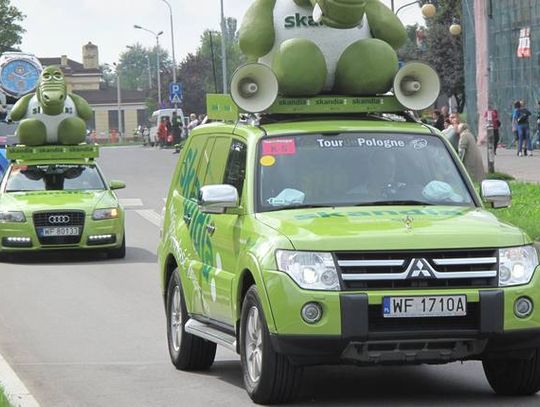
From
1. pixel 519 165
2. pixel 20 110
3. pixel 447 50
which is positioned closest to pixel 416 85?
pixel 20 110

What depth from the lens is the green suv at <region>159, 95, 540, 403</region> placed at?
942 centimetres

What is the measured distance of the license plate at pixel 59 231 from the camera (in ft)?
75.0

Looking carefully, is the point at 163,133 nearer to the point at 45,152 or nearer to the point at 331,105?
the point at 45,152

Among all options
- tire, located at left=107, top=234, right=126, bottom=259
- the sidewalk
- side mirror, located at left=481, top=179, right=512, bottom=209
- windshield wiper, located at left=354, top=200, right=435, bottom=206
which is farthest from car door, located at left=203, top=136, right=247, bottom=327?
the sidewalk

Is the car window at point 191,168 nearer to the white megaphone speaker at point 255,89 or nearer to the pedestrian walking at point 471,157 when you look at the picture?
the white megaphone speaker at point 255,89

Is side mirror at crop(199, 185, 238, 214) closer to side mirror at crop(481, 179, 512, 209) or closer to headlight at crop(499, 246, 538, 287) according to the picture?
side mirror at crop(481, 179, 512, 209)

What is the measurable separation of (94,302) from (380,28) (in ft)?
18.3

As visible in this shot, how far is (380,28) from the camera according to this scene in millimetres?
13109

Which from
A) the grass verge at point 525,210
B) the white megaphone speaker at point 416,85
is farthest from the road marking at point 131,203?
the white megaphone speaker at point 416,85

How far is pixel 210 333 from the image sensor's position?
36.2 feet

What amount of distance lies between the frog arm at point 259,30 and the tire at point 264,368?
352 cm

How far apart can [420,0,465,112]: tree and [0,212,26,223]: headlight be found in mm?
76109

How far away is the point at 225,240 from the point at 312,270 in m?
1.42

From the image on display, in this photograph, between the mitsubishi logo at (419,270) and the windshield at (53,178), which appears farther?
the windshield at (53,178)
